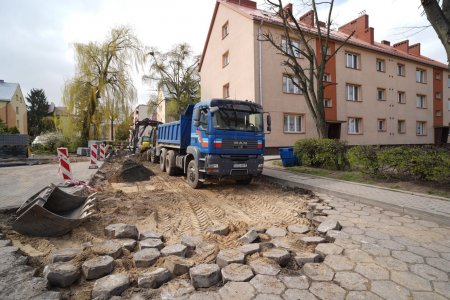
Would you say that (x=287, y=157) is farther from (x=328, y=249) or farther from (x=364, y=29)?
(x=364, y=29)

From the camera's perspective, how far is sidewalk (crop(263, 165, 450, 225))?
16.3 feet

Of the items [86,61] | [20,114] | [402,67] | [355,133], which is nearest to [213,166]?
[355,133]

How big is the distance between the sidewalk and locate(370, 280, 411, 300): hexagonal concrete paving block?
2882 mm

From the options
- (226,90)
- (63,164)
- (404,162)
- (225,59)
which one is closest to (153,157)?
(63,164)

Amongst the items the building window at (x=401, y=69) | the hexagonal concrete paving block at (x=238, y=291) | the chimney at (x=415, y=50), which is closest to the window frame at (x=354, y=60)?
the building window at (x=401, y=69)

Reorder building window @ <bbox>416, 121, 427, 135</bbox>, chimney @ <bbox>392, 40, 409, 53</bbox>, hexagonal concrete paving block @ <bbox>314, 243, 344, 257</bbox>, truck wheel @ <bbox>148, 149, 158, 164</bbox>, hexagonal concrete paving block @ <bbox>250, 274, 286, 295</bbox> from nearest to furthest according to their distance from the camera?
hexagonal concrete paving block @ <bbox>250, 274, 286, 295</bbox>
hexagonal concrete paving block @ <bbox>314, 243, 344, 257</bbox>
truck wheel @ <bbox>148, 149, 158, 164</bbox>
building window @ <bbox>416, 121, 427, 135</bbox>
chimney @ <bbox>392, 40, 409, 53</bbox>

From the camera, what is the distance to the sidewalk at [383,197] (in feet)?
16.3

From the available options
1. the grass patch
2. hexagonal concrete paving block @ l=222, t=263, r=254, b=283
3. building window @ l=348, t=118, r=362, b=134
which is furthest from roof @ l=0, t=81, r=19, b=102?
hexagonal concrete paving block @ l=222, t=263, r=254, b=283

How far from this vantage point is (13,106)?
4466 cm

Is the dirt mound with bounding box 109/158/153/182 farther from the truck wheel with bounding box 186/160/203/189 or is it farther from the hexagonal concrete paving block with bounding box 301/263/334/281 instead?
the hexagonal concrete paving block with bounding box 301/263/334/281

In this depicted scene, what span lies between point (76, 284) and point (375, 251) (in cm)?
364

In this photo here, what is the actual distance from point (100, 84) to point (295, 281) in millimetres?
24677

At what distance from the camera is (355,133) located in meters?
22.5

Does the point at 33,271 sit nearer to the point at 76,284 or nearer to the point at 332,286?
the point at 76,284
